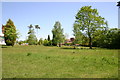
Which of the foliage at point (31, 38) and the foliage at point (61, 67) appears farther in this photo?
the foliage at point (31, 38)

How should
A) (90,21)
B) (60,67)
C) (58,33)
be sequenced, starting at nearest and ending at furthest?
(60,67), (90,21), (58,33)

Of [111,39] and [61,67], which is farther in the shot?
[111,39]

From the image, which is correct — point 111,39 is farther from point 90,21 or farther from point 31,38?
point 31,38

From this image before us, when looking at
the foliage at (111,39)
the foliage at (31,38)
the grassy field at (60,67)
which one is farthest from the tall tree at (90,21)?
the foliage at (31,38)

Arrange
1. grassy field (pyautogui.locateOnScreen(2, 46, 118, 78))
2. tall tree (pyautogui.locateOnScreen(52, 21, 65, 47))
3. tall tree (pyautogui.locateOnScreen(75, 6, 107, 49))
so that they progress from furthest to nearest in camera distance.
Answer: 1. tall tree (pyautogui.locateOnScreen(52, 21, 65, 47))
2. tall tree (pyautogui.locateOnScreen(75, 6, 107, 49))
3. grassy field (pyautogui.locateOnScreen(2, 46, 118, 78))

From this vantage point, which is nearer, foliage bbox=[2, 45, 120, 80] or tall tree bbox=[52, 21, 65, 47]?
foliage bbox=[2, 45, 120, 80]

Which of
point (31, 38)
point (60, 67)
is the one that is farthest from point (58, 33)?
point (60, 67)

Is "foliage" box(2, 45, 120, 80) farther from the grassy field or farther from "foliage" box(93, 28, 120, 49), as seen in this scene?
"foliage" box(93, 28, 120, 49)

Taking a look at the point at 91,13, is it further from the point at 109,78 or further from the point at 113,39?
the point at 109,78

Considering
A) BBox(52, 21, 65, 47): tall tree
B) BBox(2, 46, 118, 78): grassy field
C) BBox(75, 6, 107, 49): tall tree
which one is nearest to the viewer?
BBox(2, 46, 118, 78): grassy field

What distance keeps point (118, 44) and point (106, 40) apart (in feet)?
16.4

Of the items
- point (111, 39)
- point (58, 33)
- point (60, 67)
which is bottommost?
point (60, 67)

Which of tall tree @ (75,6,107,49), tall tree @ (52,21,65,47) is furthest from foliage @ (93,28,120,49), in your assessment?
tall tree @ (52,21,65,47)

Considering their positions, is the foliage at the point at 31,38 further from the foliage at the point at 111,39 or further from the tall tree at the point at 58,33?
the foliage at the point at 111,39
